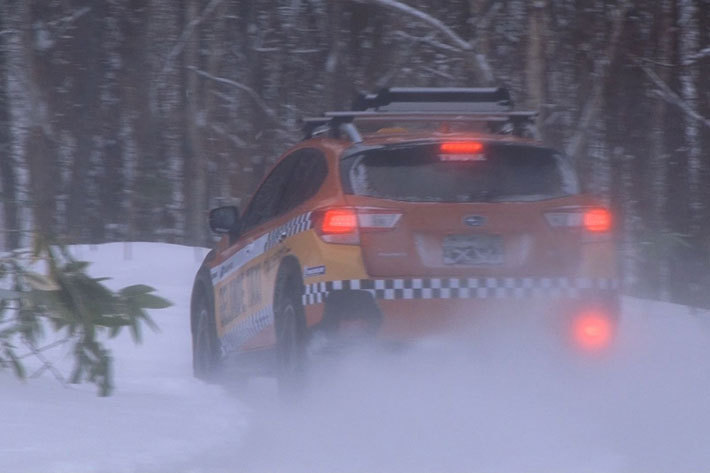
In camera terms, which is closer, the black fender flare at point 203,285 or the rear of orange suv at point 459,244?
the rear of orange suv at point 459,244

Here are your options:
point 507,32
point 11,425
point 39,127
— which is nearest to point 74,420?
point 11,425

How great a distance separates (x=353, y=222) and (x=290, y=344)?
0.92 metres

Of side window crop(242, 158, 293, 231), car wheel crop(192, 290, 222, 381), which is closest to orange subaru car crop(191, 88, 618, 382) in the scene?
side window crop(242, 158, 293, 231)

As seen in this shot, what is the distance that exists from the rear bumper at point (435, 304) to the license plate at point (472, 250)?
0.10m

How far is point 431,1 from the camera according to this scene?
1769 cm

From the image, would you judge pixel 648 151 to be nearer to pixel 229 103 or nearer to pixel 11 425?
pixel 229 103

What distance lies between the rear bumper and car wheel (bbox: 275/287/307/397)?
1.36 ft

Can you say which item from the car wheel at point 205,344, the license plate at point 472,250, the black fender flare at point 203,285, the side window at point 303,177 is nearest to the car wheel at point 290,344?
the side window at point 303,177

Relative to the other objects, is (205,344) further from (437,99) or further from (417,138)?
(417,138)

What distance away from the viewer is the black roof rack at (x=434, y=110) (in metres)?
7.07

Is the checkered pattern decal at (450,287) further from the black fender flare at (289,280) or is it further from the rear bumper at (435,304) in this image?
the black fender flare at (289,280)

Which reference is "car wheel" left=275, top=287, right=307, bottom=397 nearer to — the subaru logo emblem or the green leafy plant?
the green leafy plant

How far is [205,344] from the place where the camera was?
9.32 meters

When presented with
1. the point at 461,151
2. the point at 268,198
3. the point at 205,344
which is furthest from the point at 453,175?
the point at 205,344
